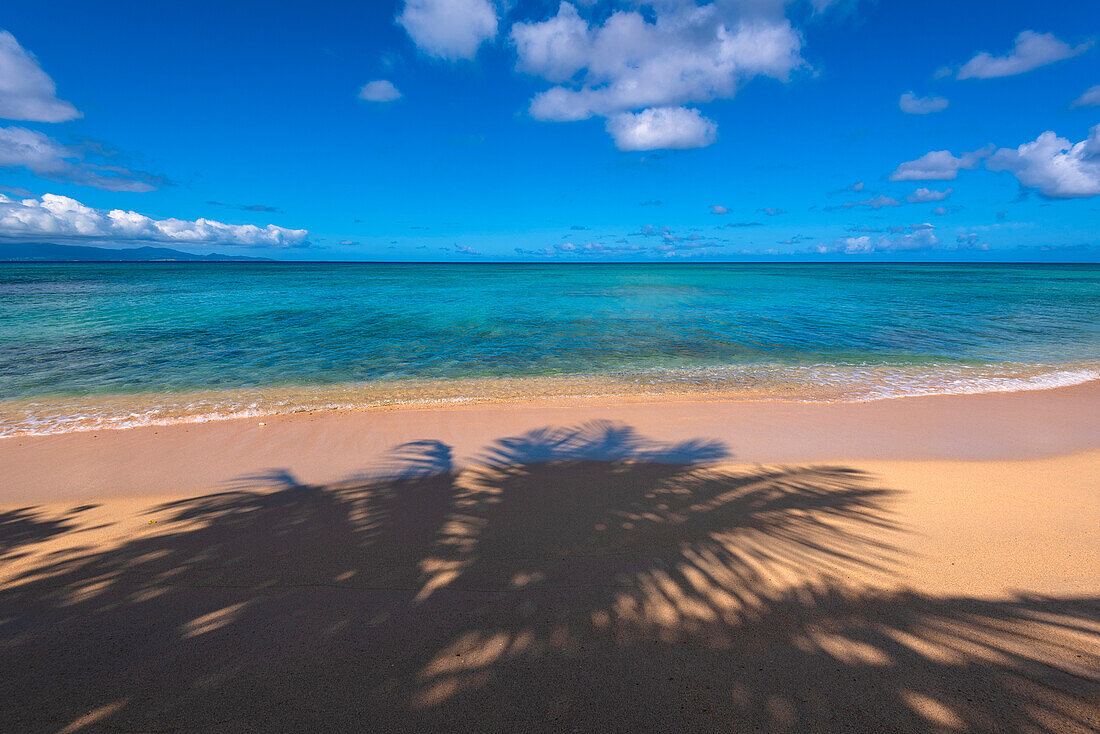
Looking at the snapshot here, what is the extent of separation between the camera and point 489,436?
7367 millimetres

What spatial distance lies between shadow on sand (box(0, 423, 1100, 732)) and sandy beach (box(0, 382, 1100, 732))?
0.02m

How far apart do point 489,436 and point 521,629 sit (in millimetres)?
4411

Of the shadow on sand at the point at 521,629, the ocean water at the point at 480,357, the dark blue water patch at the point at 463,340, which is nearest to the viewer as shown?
the shadow on sand at the point at 521,629

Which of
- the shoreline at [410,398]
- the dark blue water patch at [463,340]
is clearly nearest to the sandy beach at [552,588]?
the shoreline at [410,398]

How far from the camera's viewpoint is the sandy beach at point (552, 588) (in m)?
2.52

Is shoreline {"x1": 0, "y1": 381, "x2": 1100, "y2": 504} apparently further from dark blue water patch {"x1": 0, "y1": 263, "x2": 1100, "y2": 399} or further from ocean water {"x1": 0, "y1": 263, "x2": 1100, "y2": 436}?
dark blue water patch {"x1": 0, "y1": 263, "x2": 1100, "y2": 399}

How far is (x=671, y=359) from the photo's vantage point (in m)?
14.1

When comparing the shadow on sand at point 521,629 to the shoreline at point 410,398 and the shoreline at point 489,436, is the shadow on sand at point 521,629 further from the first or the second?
the shoreline at point 410,398

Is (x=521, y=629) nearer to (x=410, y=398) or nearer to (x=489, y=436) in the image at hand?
(x=489, y=436)

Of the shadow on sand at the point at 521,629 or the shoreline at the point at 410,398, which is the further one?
the shoreline at the point at 410,398

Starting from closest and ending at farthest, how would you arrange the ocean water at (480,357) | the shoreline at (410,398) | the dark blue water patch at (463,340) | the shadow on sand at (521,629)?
the shadow on sand at (521,629), the shoreline at (410,398), the ocean water at (480,357), the dark blue water patch at (463,340)

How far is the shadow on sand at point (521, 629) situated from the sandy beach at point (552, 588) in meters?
0.02

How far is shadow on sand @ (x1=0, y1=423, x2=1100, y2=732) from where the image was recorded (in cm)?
248

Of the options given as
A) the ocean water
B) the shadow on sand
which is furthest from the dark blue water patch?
the shadow on sand
